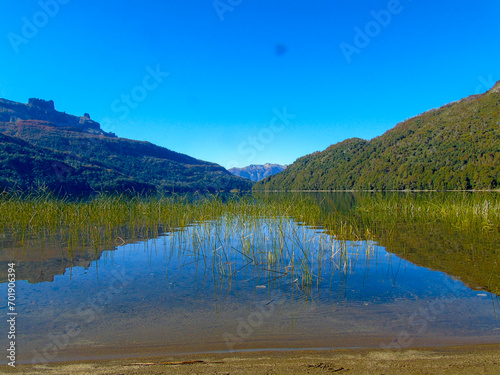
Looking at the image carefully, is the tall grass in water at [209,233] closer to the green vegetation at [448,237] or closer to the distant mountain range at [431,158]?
the green vegetation at [448,237]

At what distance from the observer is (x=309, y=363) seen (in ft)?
10.6

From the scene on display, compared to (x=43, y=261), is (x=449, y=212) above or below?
above

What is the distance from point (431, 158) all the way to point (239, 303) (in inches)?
5195

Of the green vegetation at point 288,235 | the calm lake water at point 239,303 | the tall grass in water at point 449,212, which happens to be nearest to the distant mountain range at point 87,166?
the green vegetation at point 288,235

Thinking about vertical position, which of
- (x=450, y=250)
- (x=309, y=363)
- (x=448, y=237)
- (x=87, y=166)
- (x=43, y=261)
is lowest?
(x=309, y=363)

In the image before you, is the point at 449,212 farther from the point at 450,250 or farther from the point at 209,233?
the point at 209,233

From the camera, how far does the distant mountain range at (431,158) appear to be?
3415 inches

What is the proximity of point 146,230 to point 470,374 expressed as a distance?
40.6 ft

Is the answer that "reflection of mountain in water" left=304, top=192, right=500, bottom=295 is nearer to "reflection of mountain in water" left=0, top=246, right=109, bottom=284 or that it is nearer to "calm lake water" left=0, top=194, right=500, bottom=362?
"calm lake water" left=0, top=194, right=500, bottom=362

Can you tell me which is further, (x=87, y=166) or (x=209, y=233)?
(x=87, y=166)

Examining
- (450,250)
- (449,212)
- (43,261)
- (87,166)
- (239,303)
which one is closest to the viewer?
(239,303)

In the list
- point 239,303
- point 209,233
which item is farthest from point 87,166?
point 239,303

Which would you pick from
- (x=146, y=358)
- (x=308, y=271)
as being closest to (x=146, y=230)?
(x=308, y=271)

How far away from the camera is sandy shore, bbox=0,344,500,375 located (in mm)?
3078
